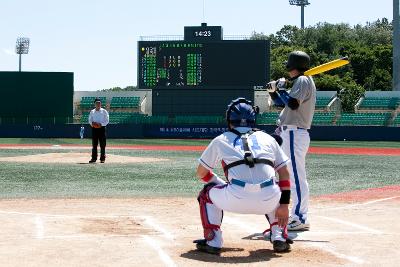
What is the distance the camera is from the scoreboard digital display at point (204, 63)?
37.7 m

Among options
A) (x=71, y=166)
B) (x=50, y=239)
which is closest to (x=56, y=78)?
(x=71, y=166)

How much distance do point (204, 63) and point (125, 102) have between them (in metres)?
15.7

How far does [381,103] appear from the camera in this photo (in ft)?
165

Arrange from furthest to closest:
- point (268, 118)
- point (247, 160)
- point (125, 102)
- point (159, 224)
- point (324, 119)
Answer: point (125, 102), point (324, 119), point (268, 118), point (159, 224), point (247, 160)

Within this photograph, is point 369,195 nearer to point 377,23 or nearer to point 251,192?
point 251,192

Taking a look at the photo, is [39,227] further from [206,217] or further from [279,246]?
[279,246]

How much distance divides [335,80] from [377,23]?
51911 millimetres

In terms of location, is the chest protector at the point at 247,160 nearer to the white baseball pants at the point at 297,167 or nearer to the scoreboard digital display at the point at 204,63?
the white baseball pants at the point at 297,167

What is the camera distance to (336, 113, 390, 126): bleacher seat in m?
44.9

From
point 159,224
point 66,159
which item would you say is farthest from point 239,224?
point 66,159

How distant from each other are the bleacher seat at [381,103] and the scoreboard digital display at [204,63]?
14885 millimetres

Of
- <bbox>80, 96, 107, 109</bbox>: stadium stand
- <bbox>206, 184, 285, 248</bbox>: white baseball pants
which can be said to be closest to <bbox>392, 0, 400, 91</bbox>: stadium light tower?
<bbox>80, 96, 107, 109</bbox>: stadium stand

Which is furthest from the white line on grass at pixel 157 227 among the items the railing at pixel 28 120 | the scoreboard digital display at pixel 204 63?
the railing at pixel 28 120

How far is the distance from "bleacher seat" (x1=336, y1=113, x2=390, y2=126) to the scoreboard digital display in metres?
9.33
